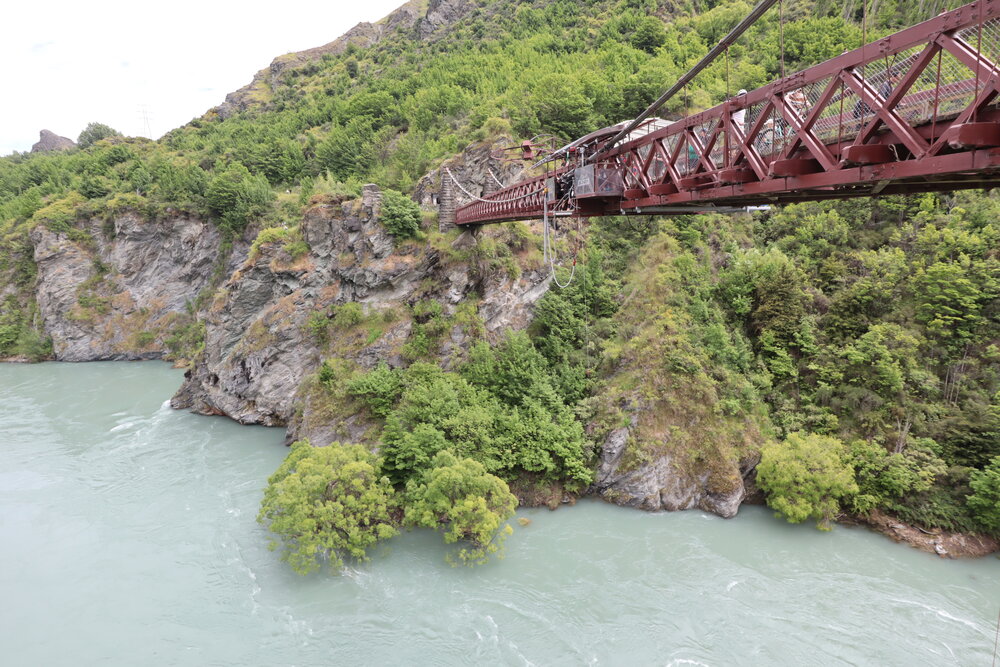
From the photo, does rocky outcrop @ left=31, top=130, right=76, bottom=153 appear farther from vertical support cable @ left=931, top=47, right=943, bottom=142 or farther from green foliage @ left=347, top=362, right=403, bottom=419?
vertical support cable @ left=931, top=47, right=943, bottom=142

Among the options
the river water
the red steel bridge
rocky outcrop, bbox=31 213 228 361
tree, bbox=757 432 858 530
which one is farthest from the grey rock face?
rocky outcrop, bbox=31 213 228 361

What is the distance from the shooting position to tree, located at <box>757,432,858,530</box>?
1488cm

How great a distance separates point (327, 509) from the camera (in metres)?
13.6

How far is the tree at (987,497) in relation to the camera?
44.9 ft

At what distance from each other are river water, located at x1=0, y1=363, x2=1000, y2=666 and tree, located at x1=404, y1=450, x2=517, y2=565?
3.03 feet

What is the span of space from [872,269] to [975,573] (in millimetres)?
11728

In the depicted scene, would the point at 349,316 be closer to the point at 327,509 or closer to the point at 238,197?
the point at 327,509

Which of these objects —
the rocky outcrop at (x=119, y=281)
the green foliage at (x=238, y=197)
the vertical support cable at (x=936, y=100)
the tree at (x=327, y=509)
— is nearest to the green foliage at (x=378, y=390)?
the tree at (x=327, y=509)

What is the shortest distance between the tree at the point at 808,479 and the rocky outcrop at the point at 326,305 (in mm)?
11885

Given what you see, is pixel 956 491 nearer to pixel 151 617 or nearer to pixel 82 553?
pixel 151 617

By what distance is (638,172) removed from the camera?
37.7ft

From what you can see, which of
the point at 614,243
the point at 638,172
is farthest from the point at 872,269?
the point at 638,172

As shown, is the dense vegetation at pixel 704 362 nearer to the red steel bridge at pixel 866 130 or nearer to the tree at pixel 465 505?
the tree at pixel 465 505

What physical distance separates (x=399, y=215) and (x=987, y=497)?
2455cm
